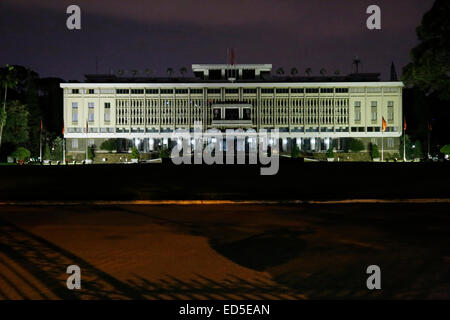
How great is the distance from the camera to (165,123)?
94688 mm

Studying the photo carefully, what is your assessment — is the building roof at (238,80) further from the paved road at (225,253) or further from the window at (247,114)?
the paved road at (225,253)

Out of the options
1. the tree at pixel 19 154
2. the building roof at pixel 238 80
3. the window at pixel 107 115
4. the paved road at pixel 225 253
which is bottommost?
the paved road at pixel 225 253

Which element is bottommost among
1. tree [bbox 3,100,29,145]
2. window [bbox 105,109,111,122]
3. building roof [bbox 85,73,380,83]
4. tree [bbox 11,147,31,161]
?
tree [bbox 11,147,31,161]

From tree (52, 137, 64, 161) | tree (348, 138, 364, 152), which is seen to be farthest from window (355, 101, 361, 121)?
tree (52, 137, 64, 161)

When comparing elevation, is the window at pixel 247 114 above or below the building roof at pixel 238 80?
below

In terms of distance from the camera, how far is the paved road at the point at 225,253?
22.2 ft

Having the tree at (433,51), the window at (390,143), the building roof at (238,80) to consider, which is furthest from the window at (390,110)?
the tree at (433,51)

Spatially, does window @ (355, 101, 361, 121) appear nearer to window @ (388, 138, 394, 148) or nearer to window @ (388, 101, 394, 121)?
window @ (388, 101, 394, 121)

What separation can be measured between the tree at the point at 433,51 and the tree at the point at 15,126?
51524 millimetres

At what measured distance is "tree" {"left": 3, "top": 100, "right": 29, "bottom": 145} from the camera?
6494 cm

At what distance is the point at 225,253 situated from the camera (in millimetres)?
9016

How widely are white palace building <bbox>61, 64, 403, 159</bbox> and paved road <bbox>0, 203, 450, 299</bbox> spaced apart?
79207 millimetres

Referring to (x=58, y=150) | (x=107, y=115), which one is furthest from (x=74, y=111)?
(x=58, y=150)

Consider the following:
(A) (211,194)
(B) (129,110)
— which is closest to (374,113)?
(B) (129,110)
